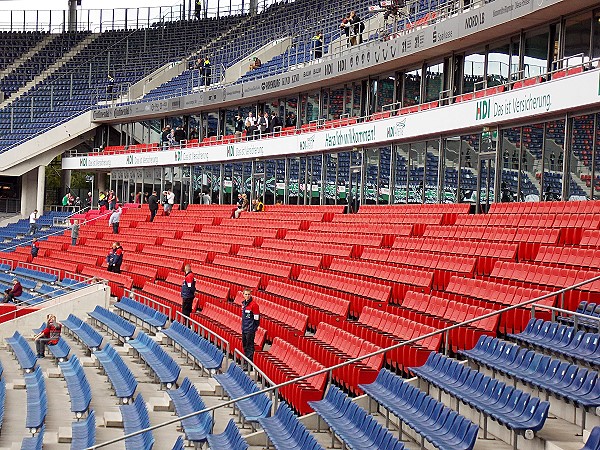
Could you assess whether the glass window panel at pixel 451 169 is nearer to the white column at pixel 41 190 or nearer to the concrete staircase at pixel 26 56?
the white column at pixel 41 190

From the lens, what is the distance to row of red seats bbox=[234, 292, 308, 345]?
1374 cm

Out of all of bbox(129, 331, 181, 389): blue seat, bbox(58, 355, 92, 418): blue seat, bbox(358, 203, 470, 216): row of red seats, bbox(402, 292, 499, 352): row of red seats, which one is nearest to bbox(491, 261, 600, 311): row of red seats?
bbox(402, 292, 499, 352): row of red seats

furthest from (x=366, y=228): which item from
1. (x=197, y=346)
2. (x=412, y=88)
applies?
(x=197, y=346)

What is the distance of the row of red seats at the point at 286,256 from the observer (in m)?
18.7

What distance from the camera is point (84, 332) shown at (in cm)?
1795

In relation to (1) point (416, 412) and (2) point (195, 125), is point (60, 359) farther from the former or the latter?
(2) point (195, 125)

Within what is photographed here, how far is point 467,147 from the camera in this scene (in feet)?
67.9

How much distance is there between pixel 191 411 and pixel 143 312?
7.63 m

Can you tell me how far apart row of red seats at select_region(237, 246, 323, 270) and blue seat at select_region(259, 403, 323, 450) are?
8849 mm

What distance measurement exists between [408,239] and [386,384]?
746cm

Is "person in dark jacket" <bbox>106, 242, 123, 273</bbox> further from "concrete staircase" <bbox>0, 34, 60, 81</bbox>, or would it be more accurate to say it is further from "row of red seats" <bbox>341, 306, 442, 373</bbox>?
"concrete staircase" <bbox>0, 34, 60, 81</bbox>

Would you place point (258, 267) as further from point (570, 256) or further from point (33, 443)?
point (33, 443)

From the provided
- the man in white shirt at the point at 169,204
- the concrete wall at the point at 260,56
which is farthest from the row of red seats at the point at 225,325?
the concrete wall at the point at 260,56

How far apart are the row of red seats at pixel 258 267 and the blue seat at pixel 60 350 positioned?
3996mm
